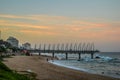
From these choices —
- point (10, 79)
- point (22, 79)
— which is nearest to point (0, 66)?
point (22, 79)

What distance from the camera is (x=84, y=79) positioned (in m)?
29.2

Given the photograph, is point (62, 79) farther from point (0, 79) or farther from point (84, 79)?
point (0, 79)

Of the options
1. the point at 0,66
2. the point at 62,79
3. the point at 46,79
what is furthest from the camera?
the point at 62,79

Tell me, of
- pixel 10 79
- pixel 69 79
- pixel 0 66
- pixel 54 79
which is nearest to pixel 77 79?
pixel 69 79

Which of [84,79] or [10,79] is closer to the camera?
[10,79]

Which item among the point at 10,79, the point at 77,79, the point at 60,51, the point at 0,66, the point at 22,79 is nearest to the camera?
the point at 10,79

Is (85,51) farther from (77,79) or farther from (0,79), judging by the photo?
(0,79)

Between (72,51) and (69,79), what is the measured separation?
160 m

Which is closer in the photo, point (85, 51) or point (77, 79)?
point (77, 79)

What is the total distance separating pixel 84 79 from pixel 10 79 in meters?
15.7

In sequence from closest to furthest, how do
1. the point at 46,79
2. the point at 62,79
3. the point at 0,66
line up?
the point at 0,66, the point at 46,79, the point at 62,79

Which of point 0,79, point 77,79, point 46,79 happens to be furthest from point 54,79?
point 0,79

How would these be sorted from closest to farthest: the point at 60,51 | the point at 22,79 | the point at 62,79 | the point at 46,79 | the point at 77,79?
the point at 22,79, the point at 46,79, the point at 62,79, the point at 77,79, the point at 60,51

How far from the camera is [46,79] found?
2384 centimetres
